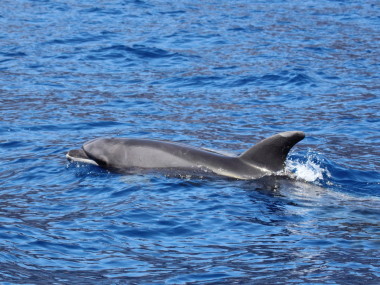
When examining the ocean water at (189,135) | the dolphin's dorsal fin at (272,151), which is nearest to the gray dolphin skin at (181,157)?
the dolphin's dorsal fin at (272,151)

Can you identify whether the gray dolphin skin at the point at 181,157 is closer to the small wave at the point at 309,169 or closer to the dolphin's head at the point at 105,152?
the dolphin's head at the point at 105,152

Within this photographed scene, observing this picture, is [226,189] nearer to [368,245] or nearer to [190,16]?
[368,245]

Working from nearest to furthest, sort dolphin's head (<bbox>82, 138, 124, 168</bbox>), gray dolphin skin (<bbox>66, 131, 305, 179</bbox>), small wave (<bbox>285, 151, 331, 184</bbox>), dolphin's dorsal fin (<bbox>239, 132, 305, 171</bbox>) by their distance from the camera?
dolphin's dorsal fin (<bbox>239, 132, 305, 171</bbox>)
gray dolphin skin (<bbox>66, 131, 305, 179</bbox>)
small wave (<bbox>285, 151, 331, 184</bbox>)
dolphin's head (<bbox>82, 138, 124, 168</bbox>)

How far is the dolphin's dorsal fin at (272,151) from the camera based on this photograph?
12.5 m

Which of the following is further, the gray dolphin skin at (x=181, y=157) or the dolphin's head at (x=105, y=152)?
the dolphin's head at (x=105, y=152)

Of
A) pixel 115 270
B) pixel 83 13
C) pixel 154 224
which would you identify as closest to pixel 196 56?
pixel 83 13

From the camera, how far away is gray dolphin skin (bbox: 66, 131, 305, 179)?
1296cm

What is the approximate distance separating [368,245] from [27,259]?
185 inches

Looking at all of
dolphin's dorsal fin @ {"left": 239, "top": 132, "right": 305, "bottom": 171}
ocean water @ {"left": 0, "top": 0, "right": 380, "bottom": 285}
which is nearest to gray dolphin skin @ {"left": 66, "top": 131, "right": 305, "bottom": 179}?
dolphin's dorsal fin @ {"left": 239, "top": 132, "right": 305, "bottom": 171}

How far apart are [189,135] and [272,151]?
16.2ft

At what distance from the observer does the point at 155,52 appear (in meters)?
27.6

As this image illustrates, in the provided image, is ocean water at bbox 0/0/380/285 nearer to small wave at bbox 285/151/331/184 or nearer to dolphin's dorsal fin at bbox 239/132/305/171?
small wave at bbox 285/151/331/184

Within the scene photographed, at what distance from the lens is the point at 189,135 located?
17609 mm

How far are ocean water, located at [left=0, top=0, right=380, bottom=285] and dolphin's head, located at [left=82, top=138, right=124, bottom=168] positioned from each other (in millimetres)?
293
